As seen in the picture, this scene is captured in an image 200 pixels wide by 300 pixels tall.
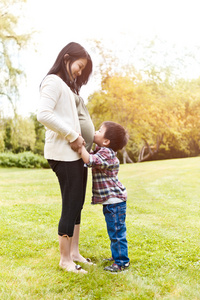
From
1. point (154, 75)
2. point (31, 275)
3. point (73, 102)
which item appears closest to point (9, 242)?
point (31, 275)

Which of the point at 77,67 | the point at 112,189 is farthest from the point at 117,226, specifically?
the point at 77,67

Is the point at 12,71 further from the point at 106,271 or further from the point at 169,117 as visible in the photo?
the point at 106,271

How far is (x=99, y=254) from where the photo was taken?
337 cm

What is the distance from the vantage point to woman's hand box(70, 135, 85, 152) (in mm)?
2586

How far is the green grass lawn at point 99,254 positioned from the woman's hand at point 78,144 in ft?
3.53

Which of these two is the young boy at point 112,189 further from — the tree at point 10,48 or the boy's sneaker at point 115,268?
the tree at point 10,48

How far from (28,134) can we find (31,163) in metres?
3.83

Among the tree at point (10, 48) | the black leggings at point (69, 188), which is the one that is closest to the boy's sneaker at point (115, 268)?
the black leggings at point (69, 188)

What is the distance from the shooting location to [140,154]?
94.5 feet

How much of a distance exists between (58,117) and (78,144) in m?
0.28

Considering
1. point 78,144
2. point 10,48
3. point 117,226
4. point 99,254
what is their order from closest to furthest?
point 78,144 < point 117,226 < point 99,254 < point 10,48

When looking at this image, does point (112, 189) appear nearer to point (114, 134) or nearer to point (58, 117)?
point (114, 134)

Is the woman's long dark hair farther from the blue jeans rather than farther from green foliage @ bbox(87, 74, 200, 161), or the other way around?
green foliage @ bbox(87, 74, 200, 161)

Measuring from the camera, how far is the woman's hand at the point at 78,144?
2586mm
